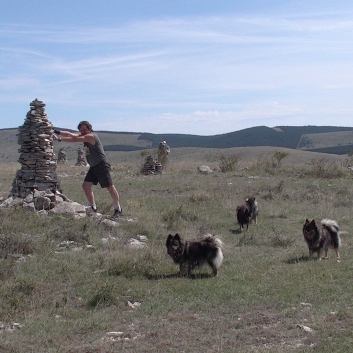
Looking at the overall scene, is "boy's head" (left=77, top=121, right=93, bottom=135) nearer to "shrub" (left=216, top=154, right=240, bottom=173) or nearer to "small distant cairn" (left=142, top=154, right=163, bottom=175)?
"small distant cairn" (left=142, top=154, right=163, bottom=175)

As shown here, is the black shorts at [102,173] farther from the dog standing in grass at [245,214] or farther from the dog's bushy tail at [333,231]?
the dog's bushy tail at [333,231]

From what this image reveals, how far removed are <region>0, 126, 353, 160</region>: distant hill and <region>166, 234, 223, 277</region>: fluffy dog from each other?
3973 inches

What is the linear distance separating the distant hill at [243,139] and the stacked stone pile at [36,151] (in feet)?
314

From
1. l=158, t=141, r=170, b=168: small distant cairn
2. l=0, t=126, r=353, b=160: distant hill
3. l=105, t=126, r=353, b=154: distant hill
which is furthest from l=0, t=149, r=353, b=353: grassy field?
l=105, t=126, r=353, b=154: distant hill

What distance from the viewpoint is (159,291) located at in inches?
287

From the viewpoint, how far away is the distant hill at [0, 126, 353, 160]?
11525 centimetres

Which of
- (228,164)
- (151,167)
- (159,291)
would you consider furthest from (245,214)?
(228,164)

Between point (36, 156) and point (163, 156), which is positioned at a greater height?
point (36, 156)

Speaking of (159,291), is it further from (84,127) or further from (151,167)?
(151,167)

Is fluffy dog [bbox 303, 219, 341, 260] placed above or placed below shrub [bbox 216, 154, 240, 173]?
below

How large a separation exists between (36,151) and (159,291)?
6.66 meters

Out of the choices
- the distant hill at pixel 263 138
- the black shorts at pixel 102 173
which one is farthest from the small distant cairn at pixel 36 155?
the distant hill at pixel 263 138

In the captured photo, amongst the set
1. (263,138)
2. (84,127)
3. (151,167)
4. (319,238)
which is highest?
(263,138)

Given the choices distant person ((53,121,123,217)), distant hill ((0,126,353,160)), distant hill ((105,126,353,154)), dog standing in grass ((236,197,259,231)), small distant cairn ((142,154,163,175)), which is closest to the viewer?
distant person ((53,121,123,217))
